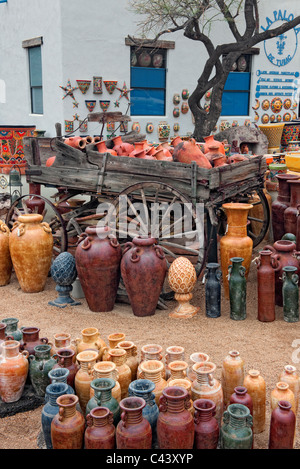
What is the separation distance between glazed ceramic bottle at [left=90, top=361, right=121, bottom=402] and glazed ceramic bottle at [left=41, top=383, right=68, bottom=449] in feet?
0.65

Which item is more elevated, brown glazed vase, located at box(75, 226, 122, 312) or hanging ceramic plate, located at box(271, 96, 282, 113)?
hanging ceramic plate, located at box(271, 96, 282, 113)

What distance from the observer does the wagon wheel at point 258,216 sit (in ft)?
21.5

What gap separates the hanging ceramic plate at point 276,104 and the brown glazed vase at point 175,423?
35.9ft

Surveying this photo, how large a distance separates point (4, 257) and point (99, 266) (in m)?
1.44

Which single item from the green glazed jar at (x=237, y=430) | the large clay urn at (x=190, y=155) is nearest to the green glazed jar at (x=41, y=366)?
the green glazed jar at (x=237, y=430)

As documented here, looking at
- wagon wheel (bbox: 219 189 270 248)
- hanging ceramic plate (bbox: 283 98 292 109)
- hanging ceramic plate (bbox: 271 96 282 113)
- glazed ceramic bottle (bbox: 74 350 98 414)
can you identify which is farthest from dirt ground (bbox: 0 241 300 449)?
hanging ceramic plate (bbox: 283 98 292 109)

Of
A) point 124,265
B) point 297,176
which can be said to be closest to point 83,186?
point 124,265

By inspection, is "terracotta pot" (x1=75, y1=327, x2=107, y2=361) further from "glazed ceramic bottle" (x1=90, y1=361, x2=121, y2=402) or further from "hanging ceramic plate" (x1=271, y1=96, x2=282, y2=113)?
"hanging ceramic plate" (x1=271, y1=96, x2=282, y2=113)

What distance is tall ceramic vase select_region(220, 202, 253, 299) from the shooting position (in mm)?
5289

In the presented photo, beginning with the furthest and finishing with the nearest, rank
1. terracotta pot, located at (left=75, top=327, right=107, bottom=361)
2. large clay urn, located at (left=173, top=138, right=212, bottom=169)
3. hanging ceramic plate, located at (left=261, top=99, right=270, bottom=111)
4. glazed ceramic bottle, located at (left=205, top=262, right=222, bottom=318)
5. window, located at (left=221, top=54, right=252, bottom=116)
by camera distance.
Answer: hanging ceramic plate, located at (left=261, top=99, right=270, bottom=111) < window, located at (left=221, top=54, right=252, bottom=116) < large clay urn, located at (left=173, top=138, right=212, bottom=169) < glazed ceramic bottle, located at (left=205, top=262, right=222, bottom=318) < terracotta pot, located at (left=75, top=327, right=107, bottom=361)

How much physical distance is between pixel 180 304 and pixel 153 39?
6.64m

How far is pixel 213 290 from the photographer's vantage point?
195 inches

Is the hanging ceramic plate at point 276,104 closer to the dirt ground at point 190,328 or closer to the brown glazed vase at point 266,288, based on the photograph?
the dirt ground at point 190,328

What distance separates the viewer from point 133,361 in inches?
134
